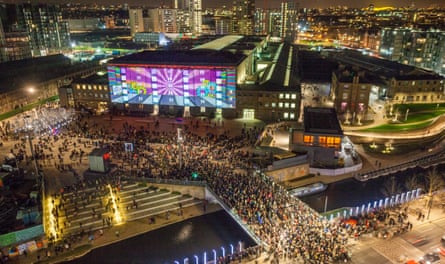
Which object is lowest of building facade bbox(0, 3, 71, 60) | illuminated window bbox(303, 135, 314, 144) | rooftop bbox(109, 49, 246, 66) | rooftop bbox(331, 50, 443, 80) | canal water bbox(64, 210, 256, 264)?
canal water bbox(64, 210, 256, 264)

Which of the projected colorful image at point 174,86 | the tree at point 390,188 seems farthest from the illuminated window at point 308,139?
the projected colorful image at point 174,86

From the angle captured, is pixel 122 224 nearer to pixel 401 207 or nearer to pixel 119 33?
pixel 401 207

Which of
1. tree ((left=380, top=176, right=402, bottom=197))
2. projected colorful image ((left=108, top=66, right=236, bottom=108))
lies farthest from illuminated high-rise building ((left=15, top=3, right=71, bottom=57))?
tree ((left=380, top=176, right=402, bottom=197))

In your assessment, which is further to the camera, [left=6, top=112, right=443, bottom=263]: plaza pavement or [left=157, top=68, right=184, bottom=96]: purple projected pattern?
[left=157, top=68, right=184, bottom=96]: purple projected pattern

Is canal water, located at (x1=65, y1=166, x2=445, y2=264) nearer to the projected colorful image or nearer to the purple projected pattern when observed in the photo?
the projected colorful image

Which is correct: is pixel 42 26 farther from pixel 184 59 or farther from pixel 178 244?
pixel 178 244

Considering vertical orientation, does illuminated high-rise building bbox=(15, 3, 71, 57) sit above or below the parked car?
above
